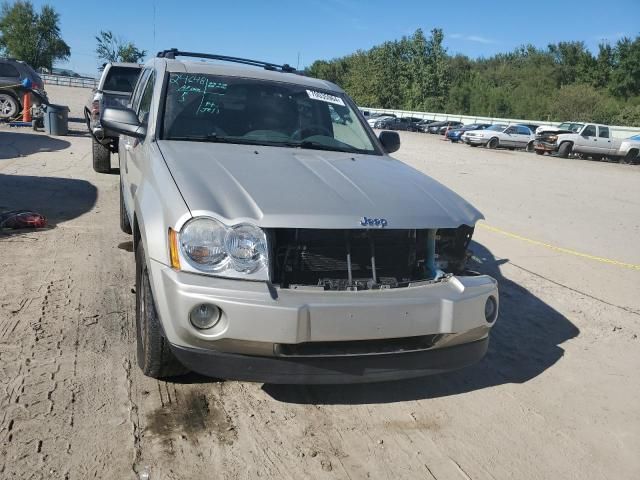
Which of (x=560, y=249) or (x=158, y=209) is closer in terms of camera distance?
(x=158, y=209)

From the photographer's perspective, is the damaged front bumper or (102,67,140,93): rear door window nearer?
the damaged front bumper

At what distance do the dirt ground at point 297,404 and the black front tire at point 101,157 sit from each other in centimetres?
390

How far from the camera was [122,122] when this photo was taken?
12.7 ft

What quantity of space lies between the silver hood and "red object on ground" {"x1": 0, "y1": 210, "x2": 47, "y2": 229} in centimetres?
326

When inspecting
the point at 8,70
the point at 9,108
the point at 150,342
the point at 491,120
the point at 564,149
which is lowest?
the point at 150,342

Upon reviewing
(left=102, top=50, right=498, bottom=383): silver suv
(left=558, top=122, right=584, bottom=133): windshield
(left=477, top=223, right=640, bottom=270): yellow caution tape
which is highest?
(left=558, top=122, right=584, bottom=133): windshield

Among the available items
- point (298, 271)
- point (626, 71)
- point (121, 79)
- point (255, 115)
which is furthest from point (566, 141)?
point (626, 71)

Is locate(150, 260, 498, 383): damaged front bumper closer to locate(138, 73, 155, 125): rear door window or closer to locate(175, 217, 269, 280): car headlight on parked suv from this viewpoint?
locate(175, 217, 269, 280): car headlight on parked suv

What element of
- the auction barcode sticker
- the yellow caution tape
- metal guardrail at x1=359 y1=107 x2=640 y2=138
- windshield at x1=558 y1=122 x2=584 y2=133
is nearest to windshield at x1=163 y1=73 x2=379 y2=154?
the auction barcode sticker

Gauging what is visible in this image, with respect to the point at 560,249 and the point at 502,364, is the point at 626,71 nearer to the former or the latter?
the point at 560,249

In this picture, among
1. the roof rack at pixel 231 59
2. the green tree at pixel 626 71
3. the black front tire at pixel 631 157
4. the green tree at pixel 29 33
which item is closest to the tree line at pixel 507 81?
the green tree at pixel 626 71

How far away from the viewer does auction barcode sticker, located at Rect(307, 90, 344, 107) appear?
15.1 feet

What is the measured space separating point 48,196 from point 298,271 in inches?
244

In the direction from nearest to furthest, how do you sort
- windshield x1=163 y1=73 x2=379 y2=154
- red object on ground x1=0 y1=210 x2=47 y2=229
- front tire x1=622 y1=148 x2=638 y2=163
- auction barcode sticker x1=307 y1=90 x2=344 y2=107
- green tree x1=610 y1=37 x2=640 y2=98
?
windshield x1=163 y1=73 x2=379 y2=154 → auction barcode sticker x1=307 y1=90 x2=344 y2=107 → red object on ground x1=0 y1=210 x2=47 y2=229 → front tire x1=622 y1=148 x2=638 y2=163 → green tree x1=610 y1=37 x2=640 y2=98
